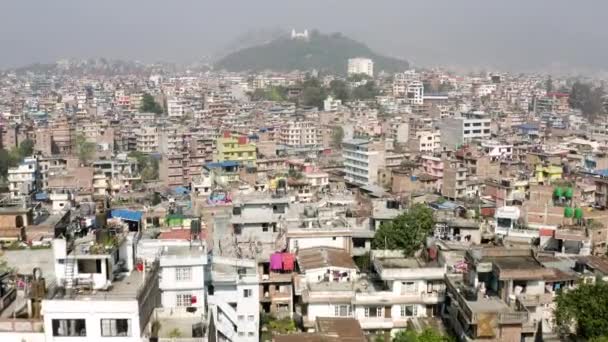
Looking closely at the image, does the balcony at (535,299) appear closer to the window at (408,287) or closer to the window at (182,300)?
the window at (408,287)

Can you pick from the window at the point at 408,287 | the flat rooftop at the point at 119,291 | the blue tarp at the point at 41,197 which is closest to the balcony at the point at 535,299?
the window at the point at 408,287

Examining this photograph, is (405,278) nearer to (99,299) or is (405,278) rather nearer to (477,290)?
(477,290)

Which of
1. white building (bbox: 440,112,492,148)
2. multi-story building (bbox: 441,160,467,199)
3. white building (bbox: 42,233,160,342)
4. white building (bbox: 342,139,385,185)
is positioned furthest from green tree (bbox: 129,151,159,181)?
white building (bbox: 42,233,160,342)

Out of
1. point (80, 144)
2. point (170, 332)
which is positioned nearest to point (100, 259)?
point (170, 332)

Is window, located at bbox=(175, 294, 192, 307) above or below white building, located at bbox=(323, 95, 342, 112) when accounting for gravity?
below

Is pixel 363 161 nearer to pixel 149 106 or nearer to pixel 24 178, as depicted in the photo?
pixel 24 178

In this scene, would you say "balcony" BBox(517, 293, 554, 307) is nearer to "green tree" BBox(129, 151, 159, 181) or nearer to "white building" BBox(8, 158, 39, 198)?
"white building" BBox(8, 158, 39, 198)

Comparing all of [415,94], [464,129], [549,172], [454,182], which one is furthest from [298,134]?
[415,94]
